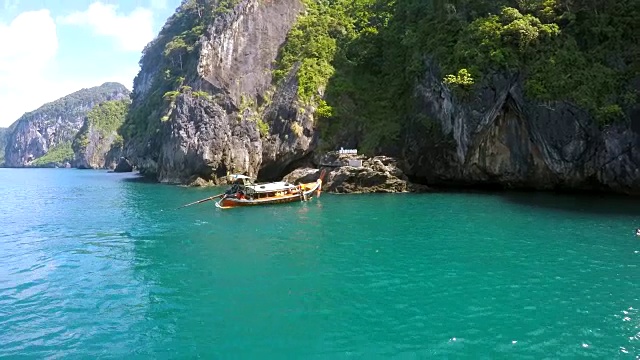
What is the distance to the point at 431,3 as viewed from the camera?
52438mm

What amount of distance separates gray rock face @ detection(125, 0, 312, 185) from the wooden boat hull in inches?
536

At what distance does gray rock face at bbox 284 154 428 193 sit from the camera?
4781 centimetres

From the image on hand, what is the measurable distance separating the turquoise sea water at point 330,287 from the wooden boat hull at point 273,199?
7.48 metres

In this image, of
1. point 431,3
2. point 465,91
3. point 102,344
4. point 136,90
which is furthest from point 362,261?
point 136,90

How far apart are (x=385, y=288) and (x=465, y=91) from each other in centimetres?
3064

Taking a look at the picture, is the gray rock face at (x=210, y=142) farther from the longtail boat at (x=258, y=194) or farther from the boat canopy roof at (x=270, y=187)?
the boat canopy roof at (x=270, y=187)

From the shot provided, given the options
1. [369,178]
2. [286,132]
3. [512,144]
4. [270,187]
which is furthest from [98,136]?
[512,144]

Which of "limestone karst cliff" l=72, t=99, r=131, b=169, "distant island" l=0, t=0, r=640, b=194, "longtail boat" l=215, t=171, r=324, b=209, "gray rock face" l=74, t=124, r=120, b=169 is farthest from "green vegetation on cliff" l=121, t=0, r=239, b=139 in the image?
"gray rock face" l=74, t=124, r=120, b=169

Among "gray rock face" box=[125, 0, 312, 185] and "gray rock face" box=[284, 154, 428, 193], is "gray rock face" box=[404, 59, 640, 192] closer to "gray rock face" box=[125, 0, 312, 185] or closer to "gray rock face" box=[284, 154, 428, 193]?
"gray rock face" box=[284, 154, 428, 193]

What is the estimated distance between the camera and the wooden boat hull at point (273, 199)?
40.1m

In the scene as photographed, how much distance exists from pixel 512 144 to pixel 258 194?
25642 millimetres

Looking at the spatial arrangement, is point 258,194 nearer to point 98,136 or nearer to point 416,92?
point 416,92

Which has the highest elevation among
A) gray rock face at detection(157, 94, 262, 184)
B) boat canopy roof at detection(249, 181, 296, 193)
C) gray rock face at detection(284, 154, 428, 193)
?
gray rock face at detection(157, 94, 262, 184)

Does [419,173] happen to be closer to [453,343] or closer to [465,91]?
[465,91]
